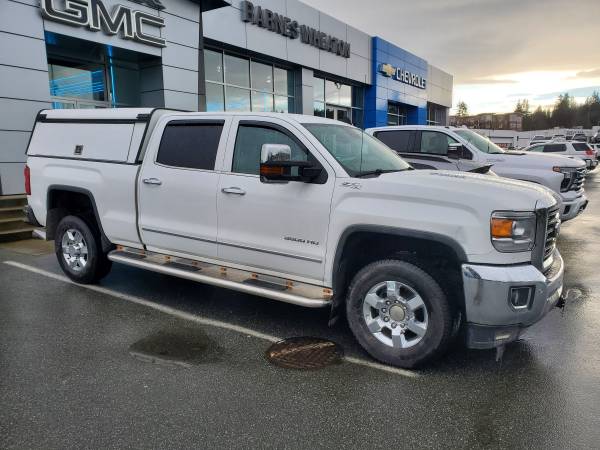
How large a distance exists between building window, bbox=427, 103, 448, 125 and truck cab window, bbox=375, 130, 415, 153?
110ft

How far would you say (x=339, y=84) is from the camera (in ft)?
82.7

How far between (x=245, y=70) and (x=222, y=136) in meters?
15.3

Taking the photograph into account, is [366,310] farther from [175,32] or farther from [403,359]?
[175,32]

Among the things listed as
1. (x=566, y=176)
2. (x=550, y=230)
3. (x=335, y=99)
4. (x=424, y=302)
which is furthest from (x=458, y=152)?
(x=335, y=99)

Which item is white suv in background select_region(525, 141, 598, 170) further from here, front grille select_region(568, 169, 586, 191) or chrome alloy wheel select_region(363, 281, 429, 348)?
chrome alloy wheel select_region(363, 281, 429, 348)

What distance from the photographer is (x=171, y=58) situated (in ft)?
Result: 46.0

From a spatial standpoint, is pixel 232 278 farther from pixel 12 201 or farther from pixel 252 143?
pixel 12 201

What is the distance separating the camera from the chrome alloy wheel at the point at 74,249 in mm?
5855

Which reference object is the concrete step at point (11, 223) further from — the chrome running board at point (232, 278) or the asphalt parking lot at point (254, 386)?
the chrome running board at point (232, 278)

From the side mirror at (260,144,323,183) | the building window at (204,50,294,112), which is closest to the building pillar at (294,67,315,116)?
the building window at (204,50,294,112)

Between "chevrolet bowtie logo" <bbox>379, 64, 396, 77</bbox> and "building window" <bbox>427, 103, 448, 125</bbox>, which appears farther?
"building window" <bbox>427, 103, 448, 125</bbox>

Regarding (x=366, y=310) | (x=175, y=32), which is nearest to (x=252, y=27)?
(x=175, y=32)

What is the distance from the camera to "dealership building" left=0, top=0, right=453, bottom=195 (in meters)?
10.6

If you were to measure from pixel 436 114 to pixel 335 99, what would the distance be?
21.9 meters
